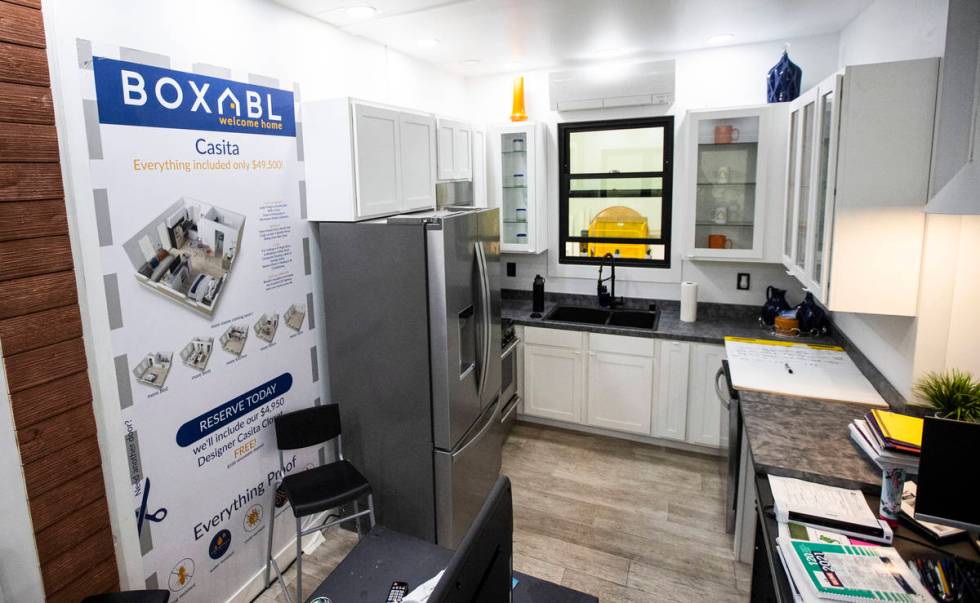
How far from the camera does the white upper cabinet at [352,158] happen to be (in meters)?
2.60

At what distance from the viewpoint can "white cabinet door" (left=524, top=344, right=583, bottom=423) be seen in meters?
4.02

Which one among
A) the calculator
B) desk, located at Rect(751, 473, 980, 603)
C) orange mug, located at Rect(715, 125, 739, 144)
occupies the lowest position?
the calculator

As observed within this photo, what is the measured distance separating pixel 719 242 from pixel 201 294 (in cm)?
313

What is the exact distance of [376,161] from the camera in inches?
108

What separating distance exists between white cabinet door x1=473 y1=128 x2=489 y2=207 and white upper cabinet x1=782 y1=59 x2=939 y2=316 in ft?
7.56

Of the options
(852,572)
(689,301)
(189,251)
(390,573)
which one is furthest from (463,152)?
(852,572)

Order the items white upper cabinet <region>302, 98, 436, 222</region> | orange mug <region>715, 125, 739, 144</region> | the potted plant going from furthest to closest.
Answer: orange mug <region>715, 125, 739, 144</region>
white upper cabinet <region>302, 98, 436, 222</region>
the potted plant

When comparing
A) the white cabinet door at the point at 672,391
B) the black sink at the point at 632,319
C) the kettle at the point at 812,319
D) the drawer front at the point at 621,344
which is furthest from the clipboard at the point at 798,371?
the black sink at the point at 632,319

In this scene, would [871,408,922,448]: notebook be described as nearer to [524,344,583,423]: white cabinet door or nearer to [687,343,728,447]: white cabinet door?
[687,343,728,447]: white cabinet door

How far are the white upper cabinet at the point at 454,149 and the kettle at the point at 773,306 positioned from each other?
7.26 feet

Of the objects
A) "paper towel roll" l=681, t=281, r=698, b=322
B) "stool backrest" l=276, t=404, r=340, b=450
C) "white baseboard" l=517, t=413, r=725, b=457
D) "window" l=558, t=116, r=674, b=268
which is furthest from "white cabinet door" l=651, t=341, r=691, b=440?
"stool backrest" l=276, t=404, r=340, b=450

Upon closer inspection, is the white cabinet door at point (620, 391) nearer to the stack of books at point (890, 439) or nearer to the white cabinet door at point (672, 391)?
the white cabinet door at point (672, 391)

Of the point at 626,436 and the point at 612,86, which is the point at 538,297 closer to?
the point at 626,436

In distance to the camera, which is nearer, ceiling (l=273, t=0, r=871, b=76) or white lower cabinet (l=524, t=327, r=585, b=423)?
ceiling (l=273, t=0, r=871, b=76)
